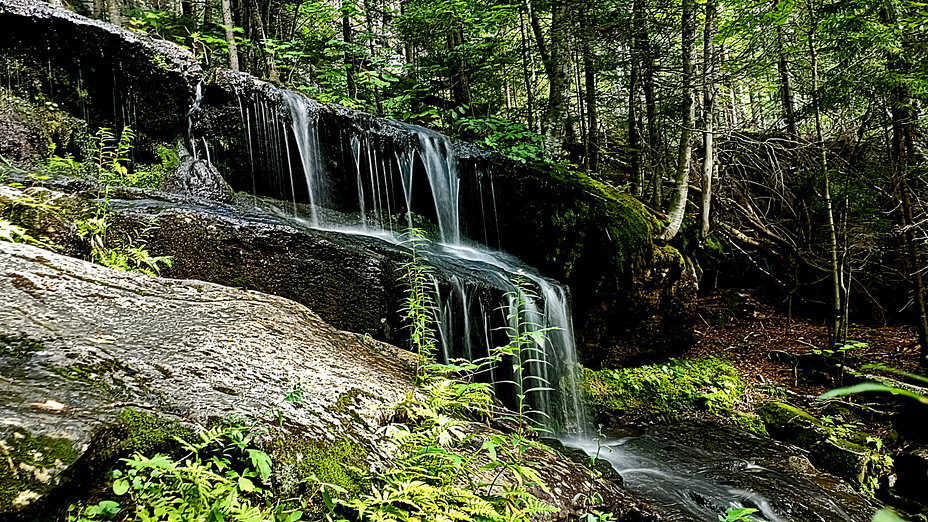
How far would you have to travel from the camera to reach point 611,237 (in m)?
7.58

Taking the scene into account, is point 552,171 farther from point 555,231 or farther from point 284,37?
point 284,37

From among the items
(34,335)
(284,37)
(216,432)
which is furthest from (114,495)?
(284,37)

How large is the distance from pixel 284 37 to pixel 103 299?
513 inches

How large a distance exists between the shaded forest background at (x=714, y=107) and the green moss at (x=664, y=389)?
1.91m

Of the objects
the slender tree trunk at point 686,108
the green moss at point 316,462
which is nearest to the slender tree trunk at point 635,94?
the slender tree trunk at point 686,108

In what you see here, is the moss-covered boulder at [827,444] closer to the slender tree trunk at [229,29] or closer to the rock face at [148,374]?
the rock face at [148,374]

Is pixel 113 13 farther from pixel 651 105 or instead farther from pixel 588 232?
pixel 651 105

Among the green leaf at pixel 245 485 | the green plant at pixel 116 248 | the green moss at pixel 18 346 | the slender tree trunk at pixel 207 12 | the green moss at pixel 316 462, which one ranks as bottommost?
the green moss at pixel 316 462

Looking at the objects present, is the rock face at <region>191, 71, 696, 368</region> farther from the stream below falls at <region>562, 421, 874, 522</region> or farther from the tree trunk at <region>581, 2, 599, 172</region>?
the tree trunk at <region>581, 2, 599, 172</region>

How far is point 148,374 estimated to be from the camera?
204 cm

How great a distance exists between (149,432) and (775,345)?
10197 mm

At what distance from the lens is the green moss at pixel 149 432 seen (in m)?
1.61

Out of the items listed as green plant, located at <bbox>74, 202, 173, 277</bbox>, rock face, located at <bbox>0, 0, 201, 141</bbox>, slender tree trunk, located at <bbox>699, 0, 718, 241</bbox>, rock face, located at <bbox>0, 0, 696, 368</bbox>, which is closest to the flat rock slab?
green plant, located at <bbox>74, 202, 173, 277</bbox>

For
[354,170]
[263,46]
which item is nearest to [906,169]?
[354,170]
